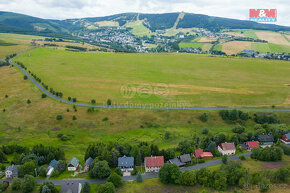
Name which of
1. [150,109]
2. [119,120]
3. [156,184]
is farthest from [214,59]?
[156,184]

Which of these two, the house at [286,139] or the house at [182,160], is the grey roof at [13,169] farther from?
the house at [286,139]

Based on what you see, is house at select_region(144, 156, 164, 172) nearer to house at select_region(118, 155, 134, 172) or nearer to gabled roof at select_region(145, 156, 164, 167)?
gabled roof at select_region(145, 156, 164, 167)

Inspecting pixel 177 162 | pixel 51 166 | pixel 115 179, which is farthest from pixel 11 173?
pixel 177 162

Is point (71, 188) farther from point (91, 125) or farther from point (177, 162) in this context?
point (91, 125)

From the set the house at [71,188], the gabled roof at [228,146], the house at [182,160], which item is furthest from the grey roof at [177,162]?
the house at [71,188]

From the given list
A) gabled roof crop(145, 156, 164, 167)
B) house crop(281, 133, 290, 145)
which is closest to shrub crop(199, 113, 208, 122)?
house crop(281, 133, 290, 145)
